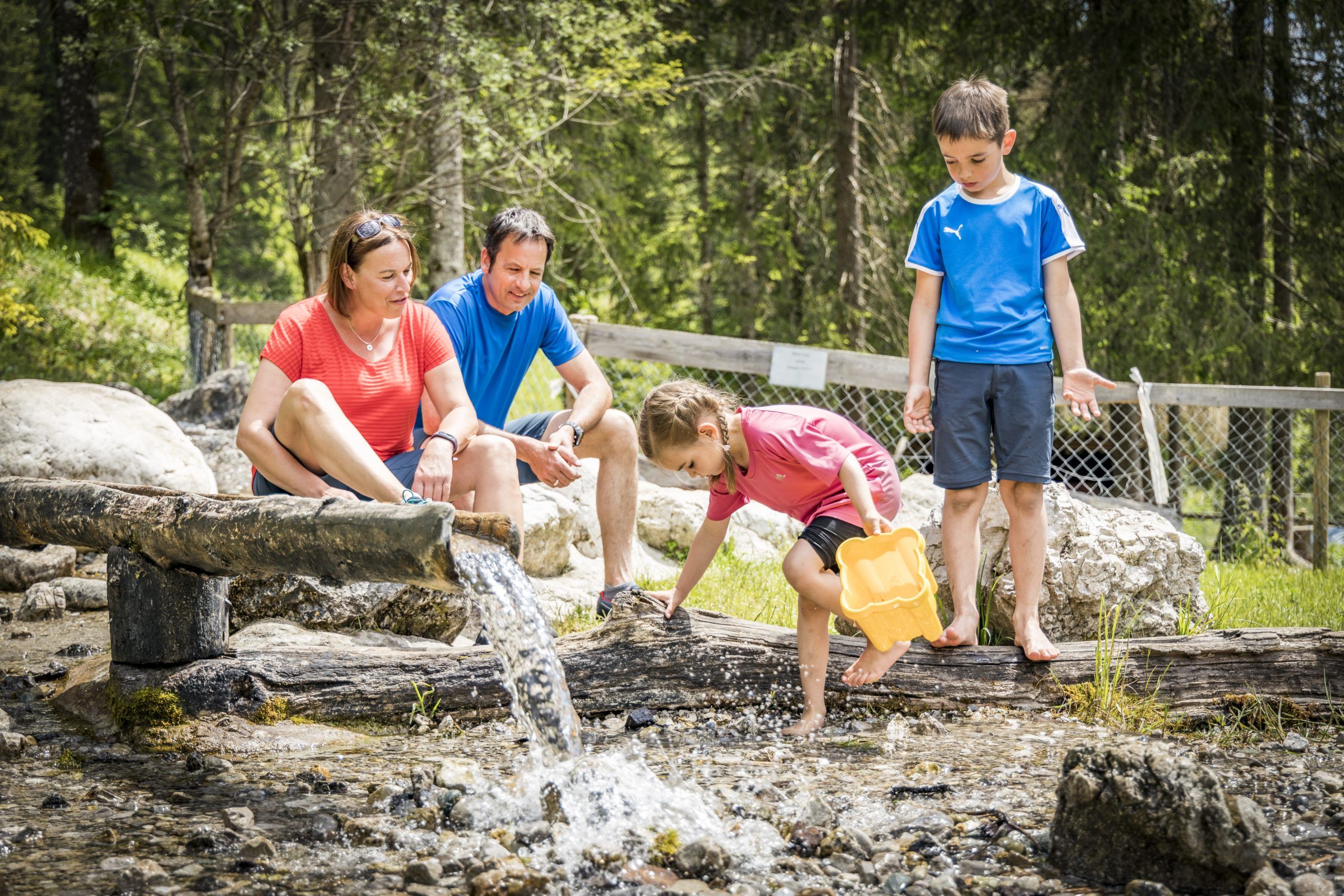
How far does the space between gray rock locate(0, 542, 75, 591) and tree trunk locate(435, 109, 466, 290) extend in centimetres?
454

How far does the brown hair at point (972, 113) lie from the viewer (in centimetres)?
362

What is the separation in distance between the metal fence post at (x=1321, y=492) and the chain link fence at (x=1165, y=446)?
21.7 inches

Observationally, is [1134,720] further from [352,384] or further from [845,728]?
[352,384]

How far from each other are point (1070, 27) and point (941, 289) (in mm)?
6931

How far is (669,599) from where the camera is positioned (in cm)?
376

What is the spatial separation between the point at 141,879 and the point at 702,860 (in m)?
1.20

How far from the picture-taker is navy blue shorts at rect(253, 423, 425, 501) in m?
3.75

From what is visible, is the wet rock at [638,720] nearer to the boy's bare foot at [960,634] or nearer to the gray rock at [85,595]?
the boy's bare foot at [960,634]

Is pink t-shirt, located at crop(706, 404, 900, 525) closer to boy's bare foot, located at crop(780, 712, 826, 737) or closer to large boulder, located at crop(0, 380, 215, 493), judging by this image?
boy's bare foot, located at crop(780, 712, 826, 737)

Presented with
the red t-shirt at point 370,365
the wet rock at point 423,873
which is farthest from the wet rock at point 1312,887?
the red t-shirt at point 370,365

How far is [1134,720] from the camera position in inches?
140

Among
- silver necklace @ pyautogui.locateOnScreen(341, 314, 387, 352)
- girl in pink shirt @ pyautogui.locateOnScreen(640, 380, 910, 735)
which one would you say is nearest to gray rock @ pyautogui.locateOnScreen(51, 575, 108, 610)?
silver necklace @ pyautogui.locateOnScreen(341, 314, 387, 352)

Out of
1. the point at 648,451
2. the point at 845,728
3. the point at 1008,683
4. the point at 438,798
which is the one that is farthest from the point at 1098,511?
the point at 438,798

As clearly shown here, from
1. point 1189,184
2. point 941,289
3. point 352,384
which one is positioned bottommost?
point 352,384
